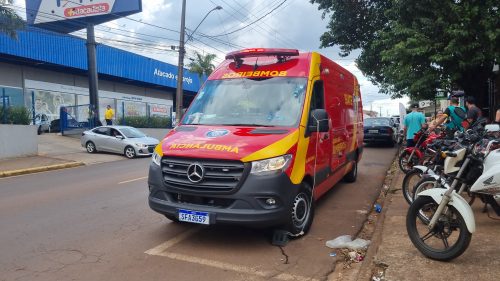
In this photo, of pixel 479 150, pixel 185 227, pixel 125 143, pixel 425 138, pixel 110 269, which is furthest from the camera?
pixel 125 143

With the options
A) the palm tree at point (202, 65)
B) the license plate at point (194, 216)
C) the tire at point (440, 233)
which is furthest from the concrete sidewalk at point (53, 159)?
the palm tree at point (202, 65)

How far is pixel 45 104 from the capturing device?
1167 inches

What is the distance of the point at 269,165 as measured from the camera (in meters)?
4.79

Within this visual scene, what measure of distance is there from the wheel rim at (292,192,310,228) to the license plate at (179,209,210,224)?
1.11 metres

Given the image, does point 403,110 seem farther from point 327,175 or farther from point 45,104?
point 45,104

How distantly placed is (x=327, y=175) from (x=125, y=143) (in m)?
12.5

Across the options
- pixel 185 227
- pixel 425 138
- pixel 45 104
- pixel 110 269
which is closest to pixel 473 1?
pixel 425 138

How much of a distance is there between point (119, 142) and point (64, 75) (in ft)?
58.2

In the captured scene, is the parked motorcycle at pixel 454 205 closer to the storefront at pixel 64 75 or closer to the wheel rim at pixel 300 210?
the wheel rim at pixel 300 210

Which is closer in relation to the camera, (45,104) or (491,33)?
(491,33)

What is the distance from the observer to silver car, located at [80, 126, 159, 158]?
17.4 m

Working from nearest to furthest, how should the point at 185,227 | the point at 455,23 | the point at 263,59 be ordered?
the point at 185,227 → the point at 263,59 → the point at 455,23

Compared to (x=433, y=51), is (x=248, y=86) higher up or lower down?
lower down

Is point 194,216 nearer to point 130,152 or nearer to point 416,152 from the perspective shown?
point 416,152
